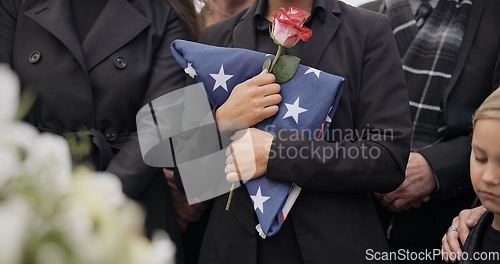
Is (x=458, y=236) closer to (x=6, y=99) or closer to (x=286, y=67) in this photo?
(x=286, y=67)

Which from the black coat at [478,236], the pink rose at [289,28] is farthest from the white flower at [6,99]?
the black coat at [478,236]

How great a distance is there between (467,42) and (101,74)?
4.41 ft

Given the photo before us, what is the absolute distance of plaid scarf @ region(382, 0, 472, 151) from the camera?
294 cm

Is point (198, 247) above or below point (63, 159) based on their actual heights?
below

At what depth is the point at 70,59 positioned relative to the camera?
2744 mm

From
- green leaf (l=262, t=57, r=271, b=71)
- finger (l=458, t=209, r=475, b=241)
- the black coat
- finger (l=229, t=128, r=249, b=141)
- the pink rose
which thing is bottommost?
finger (l=458, t=209, r=475, b=241)

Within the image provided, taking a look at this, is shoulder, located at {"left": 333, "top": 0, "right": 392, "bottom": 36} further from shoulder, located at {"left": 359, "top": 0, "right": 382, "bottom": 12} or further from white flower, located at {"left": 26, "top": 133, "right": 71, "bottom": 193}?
white flower, located at {"left": 26, "top": 133, "right": 71, "bottom": 193}

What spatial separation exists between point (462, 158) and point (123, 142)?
1.22 m

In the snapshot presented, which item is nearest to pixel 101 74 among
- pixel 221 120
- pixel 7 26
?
pixel 7 26

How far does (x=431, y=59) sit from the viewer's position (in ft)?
9.78

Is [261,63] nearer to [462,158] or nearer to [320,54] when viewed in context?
[320,54]

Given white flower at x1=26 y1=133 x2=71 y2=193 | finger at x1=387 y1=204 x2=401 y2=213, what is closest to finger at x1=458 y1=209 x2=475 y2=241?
finger at x1=387 y1=204 x2=401 y2=213

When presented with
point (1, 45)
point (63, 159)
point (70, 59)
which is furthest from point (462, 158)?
point (63, 159)

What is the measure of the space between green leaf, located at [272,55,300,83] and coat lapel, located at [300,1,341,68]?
0.13 meters
